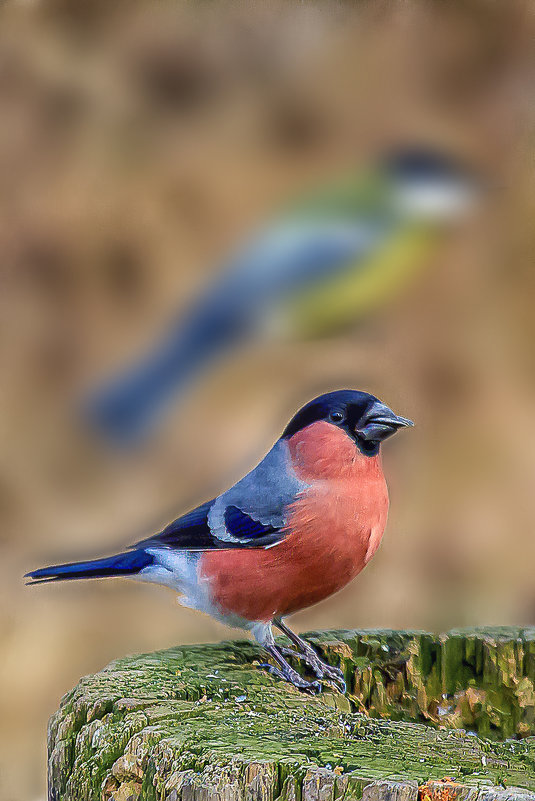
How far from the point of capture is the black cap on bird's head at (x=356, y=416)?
32.8 inches

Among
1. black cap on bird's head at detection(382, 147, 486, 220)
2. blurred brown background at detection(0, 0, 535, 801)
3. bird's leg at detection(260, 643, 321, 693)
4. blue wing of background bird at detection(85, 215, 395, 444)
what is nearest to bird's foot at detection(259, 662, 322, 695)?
bird's leg at detection(260, 643, 321, 693)

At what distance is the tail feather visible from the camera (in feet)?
2.84

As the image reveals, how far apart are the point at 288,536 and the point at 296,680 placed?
11 cm

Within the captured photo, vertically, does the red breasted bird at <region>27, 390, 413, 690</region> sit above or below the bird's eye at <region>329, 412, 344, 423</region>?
below

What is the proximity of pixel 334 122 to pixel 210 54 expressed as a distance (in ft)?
0.94

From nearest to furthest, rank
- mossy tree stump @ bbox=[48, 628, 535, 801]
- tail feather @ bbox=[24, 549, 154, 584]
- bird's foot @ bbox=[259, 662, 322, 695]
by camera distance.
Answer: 1. mossy tree stump @ bbox=[48, 628, 535, 801]
2. bird's foot @ bbox=[259, 662, 322, 695]
3. tail feather @ bbox=[24, 549, 154, 584]

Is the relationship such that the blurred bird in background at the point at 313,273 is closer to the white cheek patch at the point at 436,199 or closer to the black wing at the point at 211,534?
the white cheek patch at the point at 436,199

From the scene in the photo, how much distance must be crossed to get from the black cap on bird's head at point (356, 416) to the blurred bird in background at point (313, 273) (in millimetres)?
1099

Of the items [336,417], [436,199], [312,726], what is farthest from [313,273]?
[312,726]

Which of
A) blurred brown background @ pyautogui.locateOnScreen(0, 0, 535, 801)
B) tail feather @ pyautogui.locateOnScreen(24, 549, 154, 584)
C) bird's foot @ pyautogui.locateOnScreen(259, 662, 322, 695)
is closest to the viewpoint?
bird's foot @ pyautogui.locateOnScreen(259, 662, 322, 695)

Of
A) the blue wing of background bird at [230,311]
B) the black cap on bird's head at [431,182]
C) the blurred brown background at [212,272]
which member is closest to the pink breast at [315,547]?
the blurred brown background at [212,272]

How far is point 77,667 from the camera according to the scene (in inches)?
71.0

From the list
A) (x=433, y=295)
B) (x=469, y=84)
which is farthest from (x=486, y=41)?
(x=433, y=295)

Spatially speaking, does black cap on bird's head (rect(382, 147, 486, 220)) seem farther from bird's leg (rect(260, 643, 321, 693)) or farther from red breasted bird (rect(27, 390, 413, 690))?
bird's leg (rect(260, 643, 321, 693))
